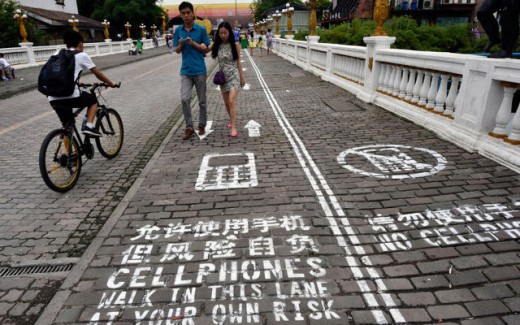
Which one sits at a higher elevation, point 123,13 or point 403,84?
point 123,13

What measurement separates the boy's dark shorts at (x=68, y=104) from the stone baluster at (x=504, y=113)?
6239mm

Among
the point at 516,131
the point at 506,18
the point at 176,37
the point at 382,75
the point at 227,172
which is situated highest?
the point at 506,18

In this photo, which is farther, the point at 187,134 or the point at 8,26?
the point at 8,26

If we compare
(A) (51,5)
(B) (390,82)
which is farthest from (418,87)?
(A) (51,5)

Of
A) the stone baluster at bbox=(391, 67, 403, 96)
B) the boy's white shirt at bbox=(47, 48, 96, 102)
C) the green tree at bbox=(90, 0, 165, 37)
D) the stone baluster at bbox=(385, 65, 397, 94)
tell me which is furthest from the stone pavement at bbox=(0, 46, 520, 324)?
the green tree at bbox=(90, 0, 165, 37)

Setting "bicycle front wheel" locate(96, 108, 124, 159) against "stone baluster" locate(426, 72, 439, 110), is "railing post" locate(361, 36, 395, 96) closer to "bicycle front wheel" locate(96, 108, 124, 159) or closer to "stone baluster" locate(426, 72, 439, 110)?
"stone baluster" locate(426, 72, 439, 110)

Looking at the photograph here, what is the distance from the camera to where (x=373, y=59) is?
10.1 m

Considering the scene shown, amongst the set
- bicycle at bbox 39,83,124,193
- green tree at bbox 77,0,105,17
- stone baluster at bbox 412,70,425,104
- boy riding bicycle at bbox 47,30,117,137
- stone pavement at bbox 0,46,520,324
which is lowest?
stone pavement at bbox 0,46,520,324

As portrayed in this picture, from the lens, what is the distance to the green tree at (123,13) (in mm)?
63938

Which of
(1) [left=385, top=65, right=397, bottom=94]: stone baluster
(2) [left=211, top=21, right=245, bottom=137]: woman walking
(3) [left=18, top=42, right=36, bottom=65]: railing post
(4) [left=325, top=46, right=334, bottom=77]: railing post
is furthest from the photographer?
(3) [left=18, top=42, right=36, bottom=65]: railing post

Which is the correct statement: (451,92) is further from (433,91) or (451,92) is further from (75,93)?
(75,93)

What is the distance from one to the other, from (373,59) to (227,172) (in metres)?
6.55

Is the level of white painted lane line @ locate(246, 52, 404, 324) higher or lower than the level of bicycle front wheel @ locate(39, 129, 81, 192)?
lower

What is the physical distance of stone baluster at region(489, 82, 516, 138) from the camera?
528cm
